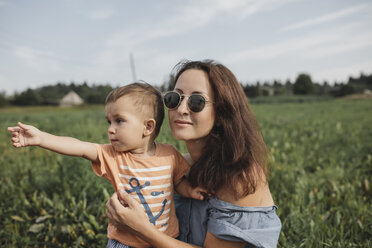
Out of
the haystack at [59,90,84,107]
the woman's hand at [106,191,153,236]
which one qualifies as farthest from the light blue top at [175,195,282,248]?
the haystack at [59,90,84,107]

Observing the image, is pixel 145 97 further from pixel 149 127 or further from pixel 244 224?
pixel 244 224

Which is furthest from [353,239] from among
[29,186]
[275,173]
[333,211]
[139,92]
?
[29,186]

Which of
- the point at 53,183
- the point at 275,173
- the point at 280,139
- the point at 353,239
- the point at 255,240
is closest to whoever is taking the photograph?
the point at 255,240

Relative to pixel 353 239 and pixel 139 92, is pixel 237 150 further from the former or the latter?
pixel 353 239

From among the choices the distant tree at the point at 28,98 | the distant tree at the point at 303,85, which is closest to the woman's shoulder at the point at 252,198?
the distant tree at the point at 28,98

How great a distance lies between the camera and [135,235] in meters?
1.51

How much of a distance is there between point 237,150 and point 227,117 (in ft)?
0.70

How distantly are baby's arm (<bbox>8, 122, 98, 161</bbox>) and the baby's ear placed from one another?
319 millimetres

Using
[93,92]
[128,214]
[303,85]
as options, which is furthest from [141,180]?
[303,85]

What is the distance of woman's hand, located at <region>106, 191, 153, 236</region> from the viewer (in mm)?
1372

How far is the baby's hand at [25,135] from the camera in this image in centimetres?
126

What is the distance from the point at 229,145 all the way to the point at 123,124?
0.64 m

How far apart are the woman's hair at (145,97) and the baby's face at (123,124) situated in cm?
3

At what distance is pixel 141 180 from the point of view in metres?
1.51
